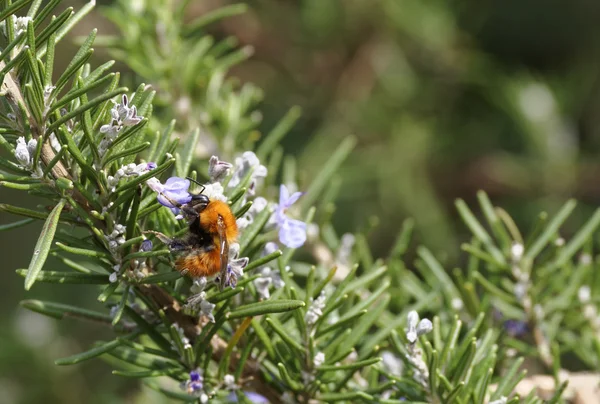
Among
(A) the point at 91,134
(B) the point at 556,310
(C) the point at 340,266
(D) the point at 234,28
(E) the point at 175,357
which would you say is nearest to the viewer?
(A) the point at 91,134

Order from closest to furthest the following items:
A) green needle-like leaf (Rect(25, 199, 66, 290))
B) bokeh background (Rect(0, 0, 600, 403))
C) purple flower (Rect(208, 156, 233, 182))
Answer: green needle-like leaf (Rect(25, 199, 66, 290))
purple flower (Rect(208, 156, 233, 182))
bokeh background (Rect(0, 0, 600, 403))

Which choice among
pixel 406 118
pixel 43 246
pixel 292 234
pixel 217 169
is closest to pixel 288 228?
pixel 292 234

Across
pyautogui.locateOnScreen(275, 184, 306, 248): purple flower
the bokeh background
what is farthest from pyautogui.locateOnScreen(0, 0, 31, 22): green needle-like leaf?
the bokeh background

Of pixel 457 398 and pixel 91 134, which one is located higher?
pixel 91 134

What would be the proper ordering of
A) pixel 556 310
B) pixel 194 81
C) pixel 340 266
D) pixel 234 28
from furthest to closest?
pixel 234 28
pixel 194 81
pixel 340 266
pixel 556 310

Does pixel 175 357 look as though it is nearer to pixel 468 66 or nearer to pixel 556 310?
pixel 556 310

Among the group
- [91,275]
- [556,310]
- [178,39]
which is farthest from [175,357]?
[178,39]

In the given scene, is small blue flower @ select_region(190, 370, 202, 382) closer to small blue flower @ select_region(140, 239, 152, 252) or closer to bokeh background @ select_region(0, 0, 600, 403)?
small blue flower @ select_region(140, 239, 152, 252)

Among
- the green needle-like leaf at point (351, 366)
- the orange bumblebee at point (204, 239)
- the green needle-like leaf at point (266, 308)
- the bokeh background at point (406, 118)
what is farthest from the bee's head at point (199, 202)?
the bokeh background at point (406, 118)
